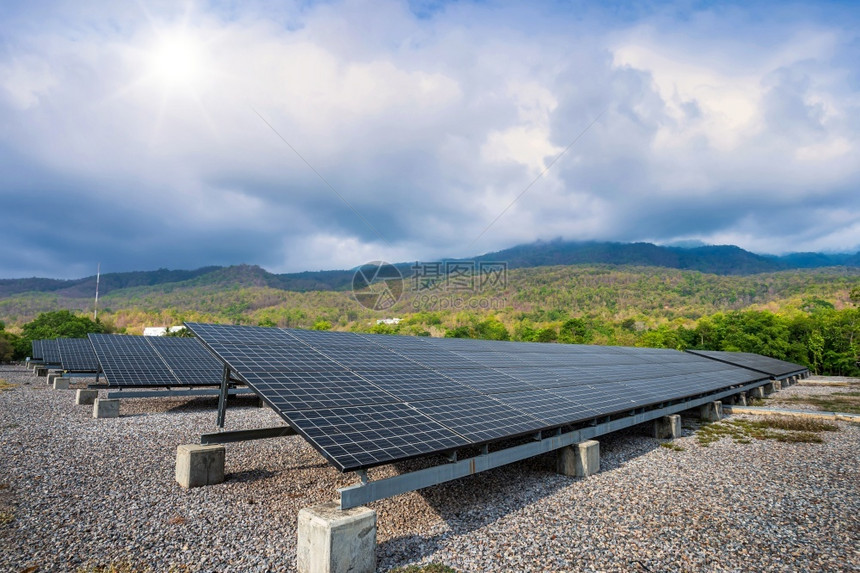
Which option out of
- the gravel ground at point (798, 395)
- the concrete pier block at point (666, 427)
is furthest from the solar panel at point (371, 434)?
the gravel ground at point (798, 395)

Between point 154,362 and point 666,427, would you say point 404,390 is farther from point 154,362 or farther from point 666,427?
point 154,362

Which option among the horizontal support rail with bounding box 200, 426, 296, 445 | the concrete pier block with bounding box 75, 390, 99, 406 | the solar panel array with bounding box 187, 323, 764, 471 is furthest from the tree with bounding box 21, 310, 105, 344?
the horizontal support rail with bounding box 200, 426, 296, 445

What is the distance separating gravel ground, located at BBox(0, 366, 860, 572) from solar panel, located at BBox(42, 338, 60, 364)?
2941 cm

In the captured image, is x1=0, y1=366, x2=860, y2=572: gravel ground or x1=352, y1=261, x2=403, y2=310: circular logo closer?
x1=0, y1=366, x2=860, y2=572: gravel ground

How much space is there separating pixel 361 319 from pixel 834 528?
13675 cm

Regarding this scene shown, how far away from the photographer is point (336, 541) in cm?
591

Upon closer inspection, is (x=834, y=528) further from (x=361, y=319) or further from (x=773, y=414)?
(x=361, y=319)

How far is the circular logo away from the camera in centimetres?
11381

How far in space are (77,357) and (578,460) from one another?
37234 millimetres

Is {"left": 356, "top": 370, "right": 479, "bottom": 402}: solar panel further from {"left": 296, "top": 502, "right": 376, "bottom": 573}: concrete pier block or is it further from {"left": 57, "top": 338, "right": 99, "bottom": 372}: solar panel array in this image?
{"left": 57, "top": 338, "right": 99, "bottom": 372}: solar panel array

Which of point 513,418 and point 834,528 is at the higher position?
point 513,418

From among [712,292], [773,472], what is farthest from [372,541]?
[712,292]

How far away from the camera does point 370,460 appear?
654 cm

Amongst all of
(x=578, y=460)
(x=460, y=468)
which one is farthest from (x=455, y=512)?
(x=578, y=460)
